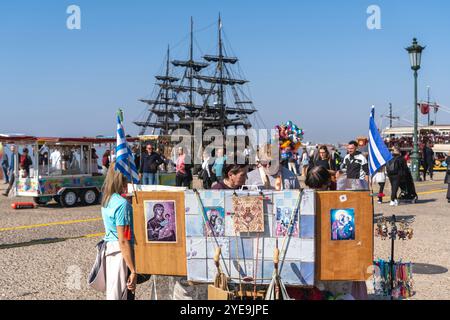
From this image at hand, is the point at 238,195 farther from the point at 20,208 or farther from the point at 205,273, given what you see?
the point at 20,208

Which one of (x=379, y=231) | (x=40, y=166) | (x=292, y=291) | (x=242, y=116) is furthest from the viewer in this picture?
(x=242, y=116)

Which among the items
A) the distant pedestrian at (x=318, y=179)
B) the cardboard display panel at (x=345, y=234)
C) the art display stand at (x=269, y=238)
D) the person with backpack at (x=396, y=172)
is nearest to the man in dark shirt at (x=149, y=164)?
the person with backpack at (x=396, y=172)

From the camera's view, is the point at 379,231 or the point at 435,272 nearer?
the point at 379,231

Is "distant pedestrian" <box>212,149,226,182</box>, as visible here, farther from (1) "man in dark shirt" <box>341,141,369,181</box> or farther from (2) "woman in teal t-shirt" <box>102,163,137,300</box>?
(2) "woman in teal t-shirt" <box>102,163,137,300</box>

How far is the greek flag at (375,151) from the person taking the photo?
4.92m

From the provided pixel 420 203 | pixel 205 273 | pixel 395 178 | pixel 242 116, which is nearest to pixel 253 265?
pixel 205 273

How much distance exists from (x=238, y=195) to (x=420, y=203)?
41.7 feet

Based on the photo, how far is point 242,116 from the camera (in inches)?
4284

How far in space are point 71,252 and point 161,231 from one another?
5.01 m

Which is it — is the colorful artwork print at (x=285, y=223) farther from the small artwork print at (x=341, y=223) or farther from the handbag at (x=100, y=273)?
the handbag at (x=100, y=273)

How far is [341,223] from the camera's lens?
12.9ft

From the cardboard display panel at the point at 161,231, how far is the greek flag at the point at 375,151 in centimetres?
195

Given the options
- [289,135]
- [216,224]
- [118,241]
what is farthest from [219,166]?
[216,224]

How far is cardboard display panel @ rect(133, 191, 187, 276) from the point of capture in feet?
13.7
